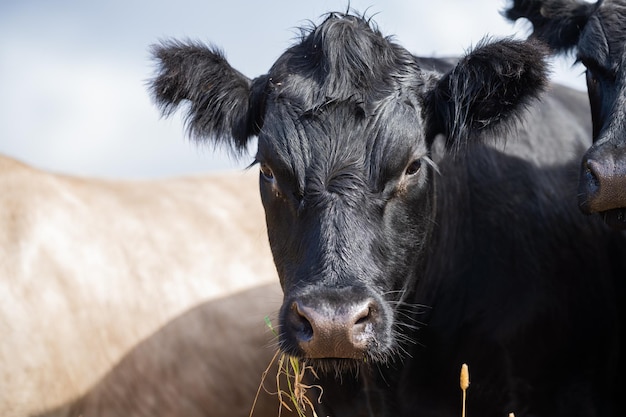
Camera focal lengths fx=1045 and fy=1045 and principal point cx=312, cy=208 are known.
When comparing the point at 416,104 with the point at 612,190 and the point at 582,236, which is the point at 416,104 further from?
the point at 582,236

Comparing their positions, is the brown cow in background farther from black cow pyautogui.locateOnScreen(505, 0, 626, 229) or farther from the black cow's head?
black cow pyautogui.locateOnScreen(505, 0, 626, 229)

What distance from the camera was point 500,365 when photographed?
5.84 m

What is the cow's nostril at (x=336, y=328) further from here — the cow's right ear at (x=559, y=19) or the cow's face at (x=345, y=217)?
the cow's right ear at (x=559, y=19)

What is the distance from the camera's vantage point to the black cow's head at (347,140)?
4.78m

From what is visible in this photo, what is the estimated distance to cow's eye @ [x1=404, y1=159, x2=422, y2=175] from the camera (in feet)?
17.6

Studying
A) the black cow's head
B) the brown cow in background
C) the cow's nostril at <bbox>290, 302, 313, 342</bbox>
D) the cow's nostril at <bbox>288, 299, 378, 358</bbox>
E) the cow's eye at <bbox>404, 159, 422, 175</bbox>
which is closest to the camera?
the cow's nostril at <bbox>288, 299, 378, 358</bbox>

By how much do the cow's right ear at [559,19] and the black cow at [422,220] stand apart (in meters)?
0.52

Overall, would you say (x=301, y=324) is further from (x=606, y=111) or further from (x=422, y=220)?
(x=606, y=111)

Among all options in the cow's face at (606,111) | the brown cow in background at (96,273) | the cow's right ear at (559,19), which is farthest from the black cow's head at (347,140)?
the brown cow in background at (96,273)

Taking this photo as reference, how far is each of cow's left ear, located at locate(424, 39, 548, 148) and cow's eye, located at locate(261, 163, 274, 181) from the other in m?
0.89

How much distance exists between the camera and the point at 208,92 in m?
5.80

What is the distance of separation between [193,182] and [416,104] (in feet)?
11.2

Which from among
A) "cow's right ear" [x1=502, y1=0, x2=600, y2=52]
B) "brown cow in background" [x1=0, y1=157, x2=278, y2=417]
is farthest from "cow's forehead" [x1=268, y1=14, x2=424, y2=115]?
"brown cow in background" [x1=0, y1=157, x2=278, y2=417]

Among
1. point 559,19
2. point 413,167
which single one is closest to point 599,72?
point 559,19
